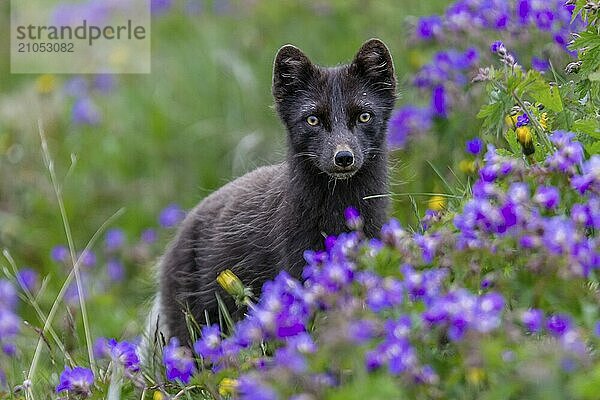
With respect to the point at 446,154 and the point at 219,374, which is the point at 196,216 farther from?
the point at 219,374

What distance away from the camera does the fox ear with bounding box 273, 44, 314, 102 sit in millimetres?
4875

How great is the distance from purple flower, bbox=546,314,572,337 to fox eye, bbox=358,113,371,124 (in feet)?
6.72

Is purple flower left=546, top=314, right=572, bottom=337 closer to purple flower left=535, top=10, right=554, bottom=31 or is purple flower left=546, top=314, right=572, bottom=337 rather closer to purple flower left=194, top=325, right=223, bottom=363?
purple flower left=194, top=325, right=223, bottom=363

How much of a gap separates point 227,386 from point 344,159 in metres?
1.55

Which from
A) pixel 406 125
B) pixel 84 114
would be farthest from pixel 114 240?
pixel 406 125

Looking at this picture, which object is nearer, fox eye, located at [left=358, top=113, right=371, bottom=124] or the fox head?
the fox head

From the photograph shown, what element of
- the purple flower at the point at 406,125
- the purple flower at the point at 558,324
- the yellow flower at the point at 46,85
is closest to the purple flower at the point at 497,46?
the purple flower at the point at 558,324

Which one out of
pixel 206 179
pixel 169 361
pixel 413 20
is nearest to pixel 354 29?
pixel 413 20

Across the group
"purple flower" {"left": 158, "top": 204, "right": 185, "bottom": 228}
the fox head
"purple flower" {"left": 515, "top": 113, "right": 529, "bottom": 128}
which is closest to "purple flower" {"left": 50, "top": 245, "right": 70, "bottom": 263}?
"purple flower" {"left": 158, "top": 204, "right": 185, "bottom": 228}

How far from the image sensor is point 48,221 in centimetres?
810

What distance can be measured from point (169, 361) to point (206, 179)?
5.12 m

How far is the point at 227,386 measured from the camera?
3.09 meters

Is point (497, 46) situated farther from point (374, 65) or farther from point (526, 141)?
point (374, 65)

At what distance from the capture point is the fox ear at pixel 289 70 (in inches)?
192
